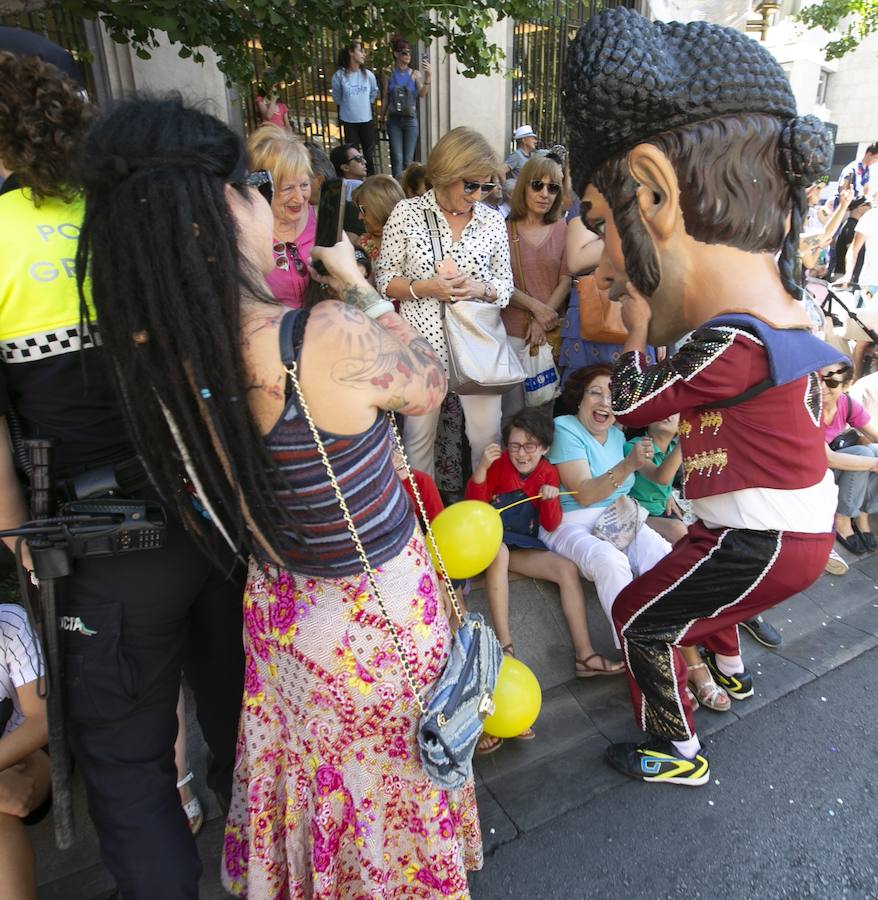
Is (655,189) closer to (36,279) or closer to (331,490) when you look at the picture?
(331,490)

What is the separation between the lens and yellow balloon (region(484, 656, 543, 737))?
68.0 inches

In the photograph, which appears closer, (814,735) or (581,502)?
(814,735)

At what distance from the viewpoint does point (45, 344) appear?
131 centimetres

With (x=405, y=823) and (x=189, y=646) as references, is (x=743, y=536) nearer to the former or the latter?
(x=405, y=823)

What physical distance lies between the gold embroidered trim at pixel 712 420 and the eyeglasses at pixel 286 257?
173 centimetres

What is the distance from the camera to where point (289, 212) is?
268 centimetres

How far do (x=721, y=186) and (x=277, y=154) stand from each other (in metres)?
1.76

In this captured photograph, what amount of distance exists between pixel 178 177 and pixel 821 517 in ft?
6.23

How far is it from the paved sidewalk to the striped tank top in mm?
1318

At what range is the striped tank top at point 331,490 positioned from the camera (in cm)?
118

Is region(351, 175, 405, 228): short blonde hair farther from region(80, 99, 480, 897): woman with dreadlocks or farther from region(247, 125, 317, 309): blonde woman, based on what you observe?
region(80, 99, 480, 897): woman with dreadlocks

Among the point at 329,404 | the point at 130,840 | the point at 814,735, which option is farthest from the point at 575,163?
the point at 814,735

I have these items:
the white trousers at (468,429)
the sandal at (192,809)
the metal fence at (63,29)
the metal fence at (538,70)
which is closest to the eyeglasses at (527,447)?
the white trousers at (468,429)

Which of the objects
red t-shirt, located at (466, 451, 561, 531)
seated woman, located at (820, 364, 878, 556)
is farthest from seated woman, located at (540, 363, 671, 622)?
seated woman, located at (820, 364, 878, 556)
